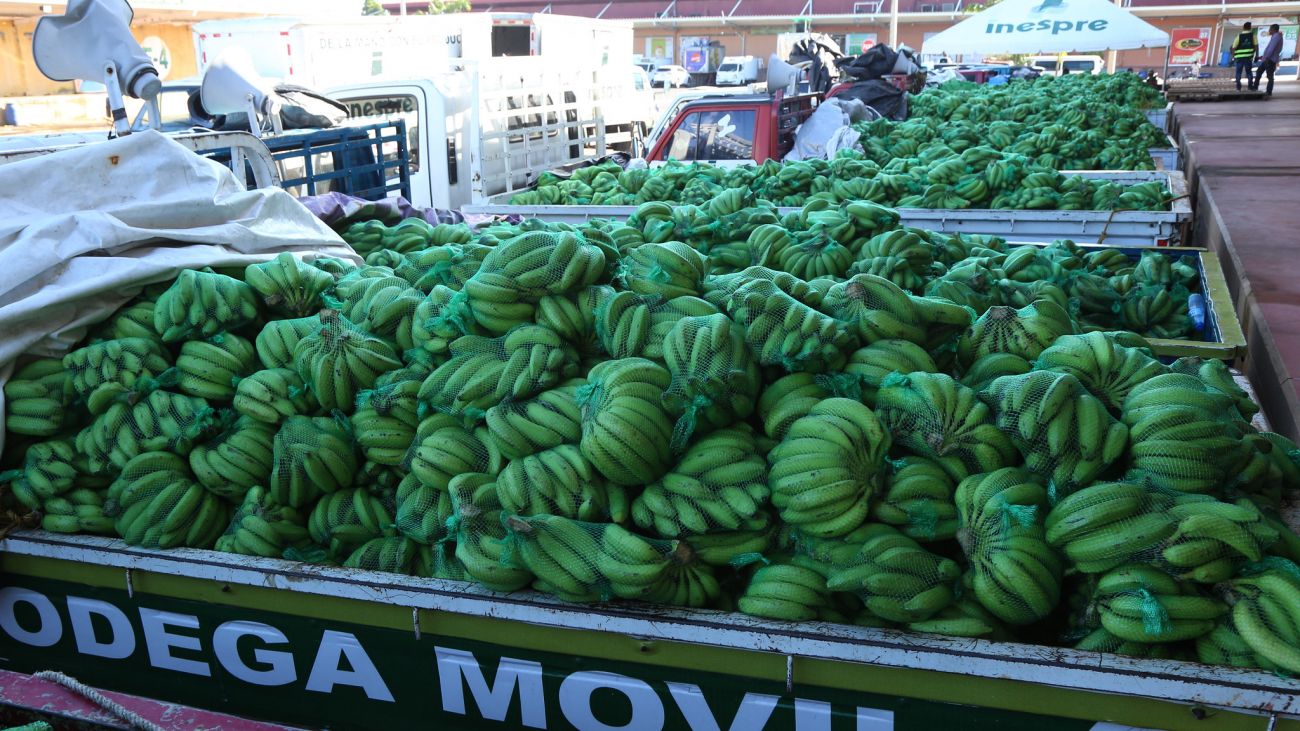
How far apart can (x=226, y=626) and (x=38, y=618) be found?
0.91 metres

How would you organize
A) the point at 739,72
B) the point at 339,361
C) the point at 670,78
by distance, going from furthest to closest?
the point at 739,72 → the point at 670,78 → the point at 339,361

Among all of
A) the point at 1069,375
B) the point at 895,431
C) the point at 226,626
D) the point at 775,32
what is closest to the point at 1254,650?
the point at 1069,375

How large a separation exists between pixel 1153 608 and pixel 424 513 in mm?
2125

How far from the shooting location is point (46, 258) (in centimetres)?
377

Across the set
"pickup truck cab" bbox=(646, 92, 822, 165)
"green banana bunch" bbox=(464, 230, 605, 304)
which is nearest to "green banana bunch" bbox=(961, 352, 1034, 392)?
"green banana bunch" bbox=(464, 230, 605, 304)

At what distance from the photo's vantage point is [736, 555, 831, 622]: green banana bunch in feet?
8.61

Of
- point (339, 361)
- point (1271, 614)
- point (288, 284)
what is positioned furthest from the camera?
point (288, 284)

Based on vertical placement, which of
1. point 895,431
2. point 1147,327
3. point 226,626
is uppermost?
point 895,431

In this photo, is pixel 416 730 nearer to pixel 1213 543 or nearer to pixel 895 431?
pixel 895 431

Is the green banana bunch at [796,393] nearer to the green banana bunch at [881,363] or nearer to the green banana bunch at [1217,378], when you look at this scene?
the green banana bunch at [881,363]

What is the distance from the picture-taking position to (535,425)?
2965 millimetres

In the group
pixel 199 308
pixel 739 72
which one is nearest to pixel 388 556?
pixel 199 308

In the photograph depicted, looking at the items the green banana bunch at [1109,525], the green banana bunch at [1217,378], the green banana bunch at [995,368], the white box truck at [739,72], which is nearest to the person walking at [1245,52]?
the white box truck at [739,72]

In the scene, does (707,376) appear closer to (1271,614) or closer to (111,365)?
(1271,614)
